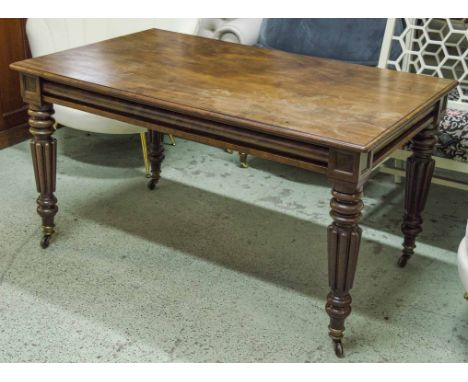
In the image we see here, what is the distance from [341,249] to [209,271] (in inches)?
27.1

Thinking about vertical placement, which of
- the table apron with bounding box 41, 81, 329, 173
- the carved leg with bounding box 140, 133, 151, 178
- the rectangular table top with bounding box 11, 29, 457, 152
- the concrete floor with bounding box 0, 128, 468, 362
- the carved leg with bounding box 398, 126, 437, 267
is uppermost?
the rectangular table top with bounding box 11, 29, 457, 152

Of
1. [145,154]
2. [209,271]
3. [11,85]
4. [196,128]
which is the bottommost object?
[209,271]

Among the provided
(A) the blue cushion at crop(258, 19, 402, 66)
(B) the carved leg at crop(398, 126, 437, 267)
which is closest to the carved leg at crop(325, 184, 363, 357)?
(B) the carved leg at crop(398, 126, 437, 267)

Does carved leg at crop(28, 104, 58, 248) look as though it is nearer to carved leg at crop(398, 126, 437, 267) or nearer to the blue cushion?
carved leg at crop(398, 126, 437, 267)

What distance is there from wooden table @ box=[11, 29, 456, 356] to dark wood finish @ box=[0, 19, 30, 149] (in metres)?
0.93

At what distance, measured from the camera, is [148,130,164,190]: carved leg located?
2994 millimetres

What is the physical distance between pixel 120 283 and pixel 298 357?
703 mm

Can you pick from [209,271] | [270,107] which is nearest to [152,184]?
[209,271]

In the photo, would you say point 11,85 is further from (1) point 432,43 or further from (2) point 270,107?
(1) point 432,43

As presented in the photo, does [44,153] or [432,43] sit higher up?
[432,43]

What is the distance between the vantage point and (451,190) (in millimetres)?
3109

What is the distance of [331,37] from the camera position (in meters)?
3.22

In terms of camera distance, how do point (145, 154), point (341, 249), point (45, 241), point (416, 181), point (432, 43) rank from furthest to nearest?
point (145, 154)
point (432, 43)
point (45, 241)
point (416, 181)
point (341, 249)

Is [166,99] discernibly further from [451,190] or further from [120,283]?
[451,190]
